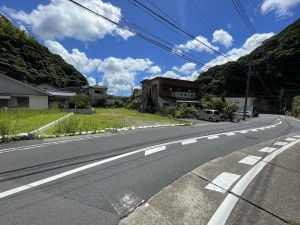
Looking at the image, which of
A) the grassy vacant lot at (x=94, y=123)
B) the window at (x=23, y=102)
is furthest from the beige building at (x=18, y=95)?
the grassy vacant lot at (x=94, y=123)

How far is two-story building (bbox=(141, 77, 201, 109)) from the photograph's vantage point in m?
46.3

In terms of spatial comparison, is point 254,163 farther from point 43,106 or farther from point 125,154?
point 43,106

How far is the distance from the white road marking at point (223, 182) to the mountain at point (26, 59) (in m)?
54.3

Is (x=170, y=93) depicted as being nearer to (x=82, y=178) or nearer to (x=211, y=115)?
(x=211, y=115)

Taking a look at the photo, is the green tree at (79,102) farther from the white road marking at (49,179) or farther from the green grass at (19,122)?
the white road marking at (49,179)

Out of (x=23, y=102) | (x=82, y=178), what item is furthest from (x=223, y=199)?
(x=23, y=102)

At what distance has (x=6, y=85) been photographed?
30.4 metres

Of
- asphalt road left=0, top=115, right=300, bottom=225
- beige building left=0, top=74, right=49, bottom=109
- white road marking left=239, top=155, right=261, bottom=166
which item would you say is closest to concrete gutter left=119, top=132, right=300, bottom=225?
asphalt road left=0, top=115, right=300, bottom=225

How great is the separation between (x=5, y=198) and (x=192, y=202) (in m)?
3.25

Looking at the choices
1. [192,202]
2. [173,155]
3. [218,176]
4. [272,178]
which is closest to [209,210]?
[192,202]

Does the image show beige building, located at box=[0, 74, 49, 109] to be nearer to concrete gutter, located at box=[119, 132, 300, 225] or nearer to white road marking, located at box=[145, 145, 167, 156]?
white road marking, located at box=[145, 145, 167, 156]

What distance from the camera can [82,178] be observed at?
5.30 m

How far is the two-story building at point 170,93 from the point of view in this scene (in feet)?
152

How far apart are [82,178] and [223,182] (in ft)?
10.6
